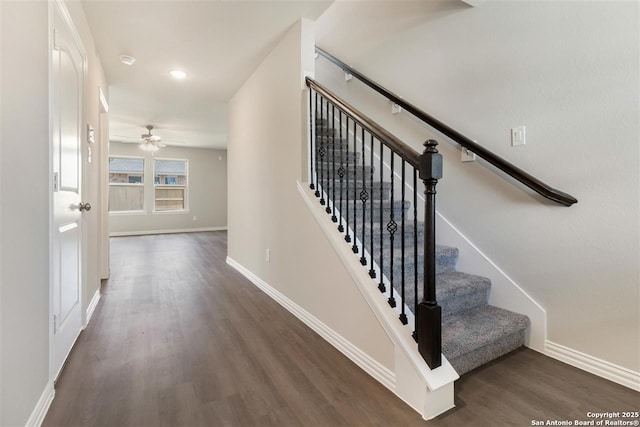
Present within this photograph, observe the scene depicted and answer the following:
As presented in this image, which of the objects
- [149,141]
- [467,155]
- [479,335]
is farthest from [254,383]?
[149,141]

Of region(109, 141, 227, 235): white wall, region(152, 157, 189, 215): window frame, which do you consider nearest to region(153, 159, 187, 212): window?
A: region(152, 157, 189, 215): window frame

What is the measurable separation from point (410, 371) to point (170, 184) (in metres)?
8.37

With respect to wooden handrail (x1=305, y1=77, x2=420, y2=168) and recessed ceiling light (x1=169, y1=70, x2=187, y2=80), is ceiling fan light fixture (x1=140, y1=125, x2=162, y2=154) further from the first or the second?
wooden handrail (x1=305, y1=77, x2=420, y2=168)

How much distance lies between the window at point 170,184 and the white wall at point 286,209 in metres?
5.25

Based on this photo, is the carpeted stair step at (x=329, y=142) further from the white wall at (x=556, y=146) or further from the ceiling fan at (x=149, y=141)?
the ceiling fan at (x=149, y=141)

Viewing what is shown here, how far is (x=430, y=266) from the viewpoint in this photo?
130 centimetres

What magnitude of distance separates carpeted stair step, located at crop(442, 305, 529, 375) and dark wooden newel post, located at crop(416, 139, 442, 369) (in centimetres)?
27

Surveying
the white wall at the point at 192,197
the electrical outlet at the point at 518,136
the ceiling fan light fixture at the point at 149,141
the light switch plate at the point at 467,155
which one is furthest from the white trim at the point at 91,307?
the white wall at the point at 192,197

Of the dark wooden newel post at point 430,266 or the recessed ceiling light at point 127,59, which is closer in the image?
the dark wooden newel post at point 430,266

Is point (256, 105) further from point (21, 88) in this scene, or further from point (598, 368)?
point (598, 368)

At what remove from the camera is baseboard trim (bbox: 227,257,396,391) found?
1.49 m

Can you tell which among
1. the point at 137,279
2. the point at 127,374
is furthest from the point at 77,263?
the point at 137,279

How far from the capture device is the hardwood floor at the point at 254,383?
1.27 metres

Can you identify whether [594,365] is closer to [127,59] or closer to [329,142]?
[329,142]
